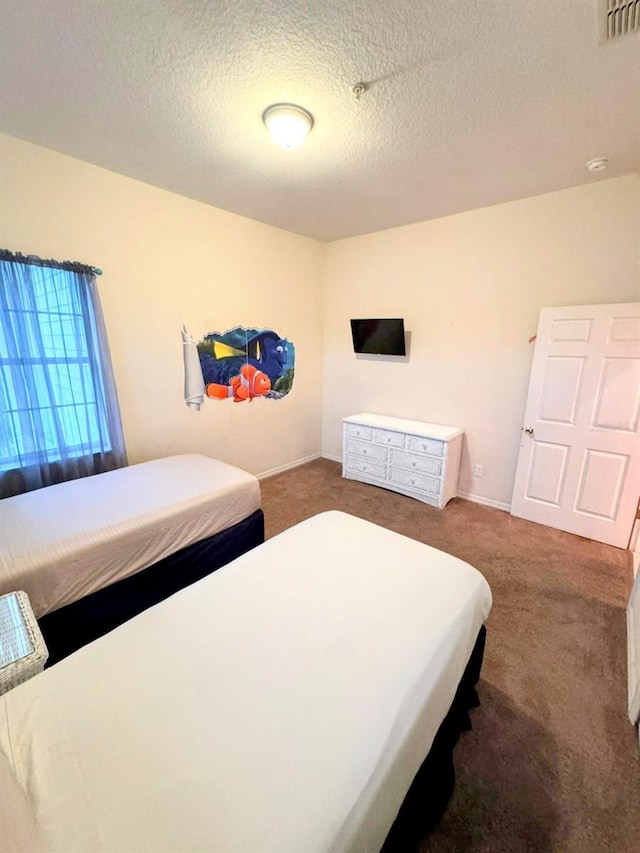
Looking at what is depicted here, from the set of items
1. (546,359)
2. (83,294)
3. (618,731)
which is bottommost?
(618,731)

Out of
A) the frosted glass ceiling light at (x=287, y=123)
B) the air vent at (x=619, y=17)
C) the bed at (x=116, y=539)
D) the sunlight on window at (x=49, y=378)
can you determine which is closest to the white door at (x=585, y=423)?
the air vent at (x=619, y=17)

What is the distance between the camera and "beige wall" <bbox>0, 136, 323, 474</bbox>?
2.17m

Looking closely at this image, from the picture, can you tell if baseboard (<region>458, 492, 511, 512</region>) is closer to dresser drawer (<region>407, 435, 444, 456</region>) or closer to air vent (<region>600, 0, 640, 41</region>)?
dresser drawer (<region>407, 435, 444, 456</region>)

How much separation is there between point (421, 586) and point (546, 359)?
2294 millimetres

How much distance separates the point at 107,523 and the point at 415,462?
2.55 m

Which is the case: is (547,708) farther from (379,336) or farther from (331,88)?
(379,336)

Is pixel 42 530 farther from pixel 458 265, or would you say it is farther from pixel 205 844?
pixel 458 265

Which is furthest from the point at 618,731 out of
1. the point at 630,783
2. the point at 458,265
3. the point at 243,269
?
the point at 243,269

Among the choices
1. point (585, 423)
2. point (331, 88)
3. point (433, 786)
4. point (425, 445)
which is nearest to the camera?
point (433, 786)

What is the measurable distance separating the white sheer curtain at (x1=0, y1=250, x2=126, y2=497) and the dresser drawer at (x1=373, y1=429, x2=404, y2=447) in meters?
2.32

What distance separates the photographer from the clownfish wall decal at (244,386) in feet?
10.8

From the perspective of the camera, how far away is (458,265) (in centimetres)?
316

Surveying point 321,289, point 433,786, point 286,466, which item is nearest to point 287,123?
point 321,289

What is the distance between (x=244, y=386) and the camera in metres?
3.50
